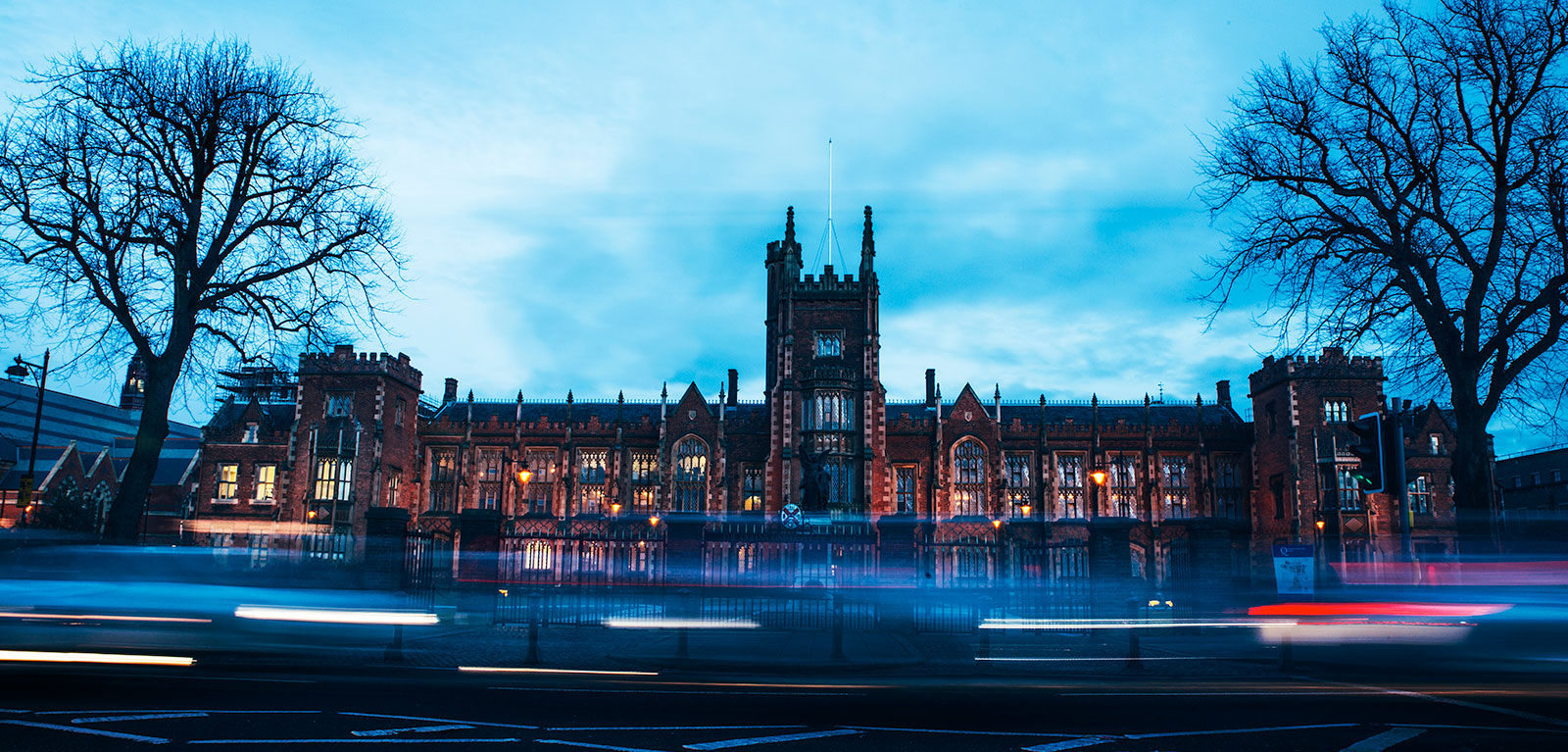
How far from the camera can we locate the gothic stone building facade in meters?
46.8

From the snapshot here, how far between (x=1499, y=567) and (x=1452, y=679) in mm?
1696

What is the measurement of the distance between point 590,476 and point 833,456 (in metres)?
15.0

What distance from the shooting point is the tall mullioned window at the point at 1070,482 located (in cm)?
5184

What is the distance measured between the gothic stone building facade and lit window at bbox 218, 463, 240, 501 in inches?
4.0

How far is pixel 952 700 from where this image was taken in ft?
35.1

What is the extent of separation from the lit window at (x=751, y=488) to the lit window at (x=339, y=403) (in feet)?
69.6

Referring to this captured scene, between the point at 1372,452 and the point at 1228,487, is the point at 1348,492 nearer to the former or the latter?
the point at 1228,487

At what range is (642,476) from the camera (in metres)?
52.2

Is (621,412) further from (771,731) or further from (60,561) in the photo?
(771,731)

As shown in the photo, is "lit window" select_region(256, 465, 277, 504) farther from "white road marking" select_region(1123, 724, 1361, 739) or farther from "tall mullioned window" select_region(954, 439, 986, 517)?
"white road marking" select_region(1123, 724, 1361, 739)

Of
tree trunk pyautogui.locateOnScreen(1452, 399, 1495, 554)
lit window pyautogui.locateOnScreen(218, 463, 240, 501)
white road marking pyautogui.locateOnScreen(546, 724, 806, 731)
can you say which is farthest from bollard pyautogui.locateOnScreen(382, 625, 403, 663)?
lit window pyautogui.locateOnScreen(218, 463, 240, 501)

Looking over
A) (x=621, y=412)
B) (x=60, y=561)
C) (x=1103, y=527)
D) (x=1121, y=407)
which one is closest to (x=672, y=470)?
(x=621, y=412)

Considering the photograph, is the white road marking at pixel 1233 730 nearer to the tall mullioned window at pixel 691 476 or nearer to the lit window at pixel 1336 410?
the tall mullioned window at pixel 691 476

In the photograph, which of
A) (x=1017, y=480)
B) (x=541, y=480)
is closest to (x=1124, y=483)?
(x=1017, y=480)
